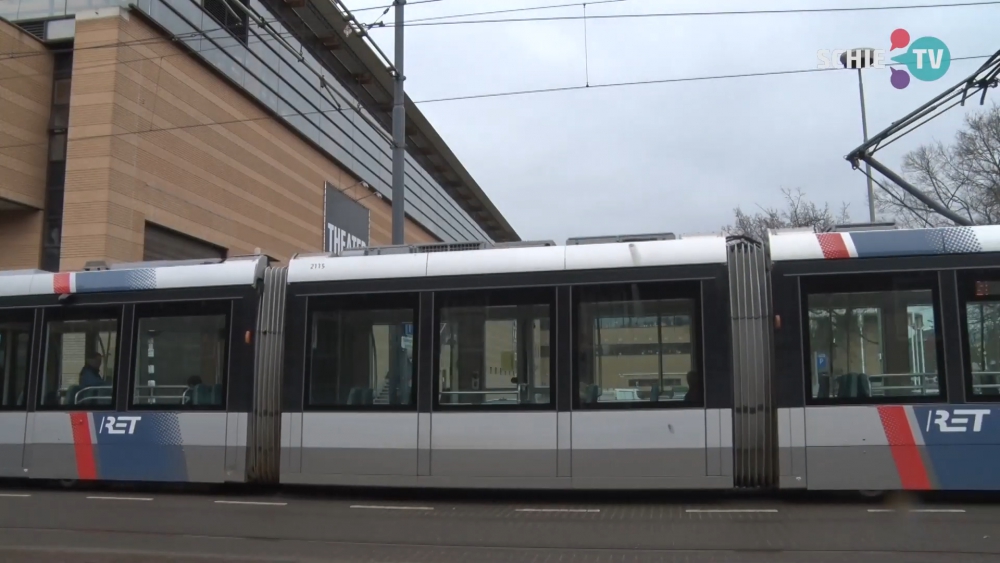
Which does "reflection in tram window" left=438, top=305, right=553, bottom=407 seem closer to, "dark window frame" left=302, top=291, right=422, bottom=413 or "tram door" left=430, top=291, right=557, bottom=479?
"tram door" left=430, top=291, right=557, bottom=479

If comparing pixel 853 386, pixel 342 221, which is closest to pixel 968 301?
pixel 853 386

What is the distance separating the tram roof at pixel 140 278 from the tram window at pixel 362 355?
125 cm

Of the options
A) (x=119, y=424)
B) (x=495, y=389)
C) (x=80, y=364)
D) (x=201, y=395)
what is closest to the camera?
(x=495, y=389)

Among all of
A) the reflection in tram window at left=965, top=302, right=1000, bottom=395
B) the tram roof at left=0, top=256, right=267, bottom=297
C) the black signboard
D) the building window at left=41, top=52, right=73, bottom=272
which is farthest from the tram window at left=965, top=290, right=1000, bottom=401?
the black signboard

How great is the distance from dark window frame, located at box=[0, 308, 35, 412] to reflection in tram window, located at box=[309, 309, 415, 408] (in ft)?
14.8

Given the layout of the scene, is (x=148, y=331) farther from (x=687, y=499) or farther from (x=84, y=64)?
(x=84, y=64)

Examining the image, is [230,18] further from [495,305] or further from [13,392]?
[495,305]

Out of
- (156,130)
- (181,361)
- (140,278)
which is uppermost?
(156,130)

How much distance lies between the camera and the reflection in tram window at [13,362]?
41.3ft

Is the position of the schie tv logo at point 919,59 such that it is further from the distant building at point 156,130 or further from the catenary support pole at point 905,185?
the distant building at point 156,130

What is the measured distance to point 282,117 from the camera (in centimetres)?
2905

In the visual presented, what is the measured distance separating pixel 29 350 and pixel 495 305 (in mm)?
7090

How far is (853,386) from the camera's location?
9.70 metres

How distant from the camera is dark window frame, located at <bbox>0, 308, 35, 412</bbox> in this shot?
41.2ft
